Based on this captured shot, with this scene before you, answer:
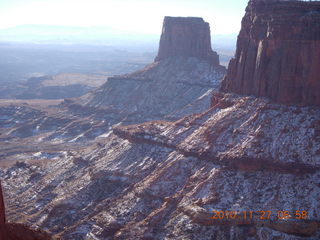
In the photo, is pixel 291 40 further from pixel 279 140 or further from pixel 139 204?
pixel 139 204

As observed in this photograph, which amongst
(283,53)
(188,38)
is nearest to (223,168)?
(283,53)

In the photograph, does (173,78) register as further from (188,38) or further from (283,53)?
(283,53)

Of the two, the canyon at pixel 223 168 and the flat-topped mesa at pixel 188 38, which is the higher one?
the flat-topped mesa at pixel 188 38
